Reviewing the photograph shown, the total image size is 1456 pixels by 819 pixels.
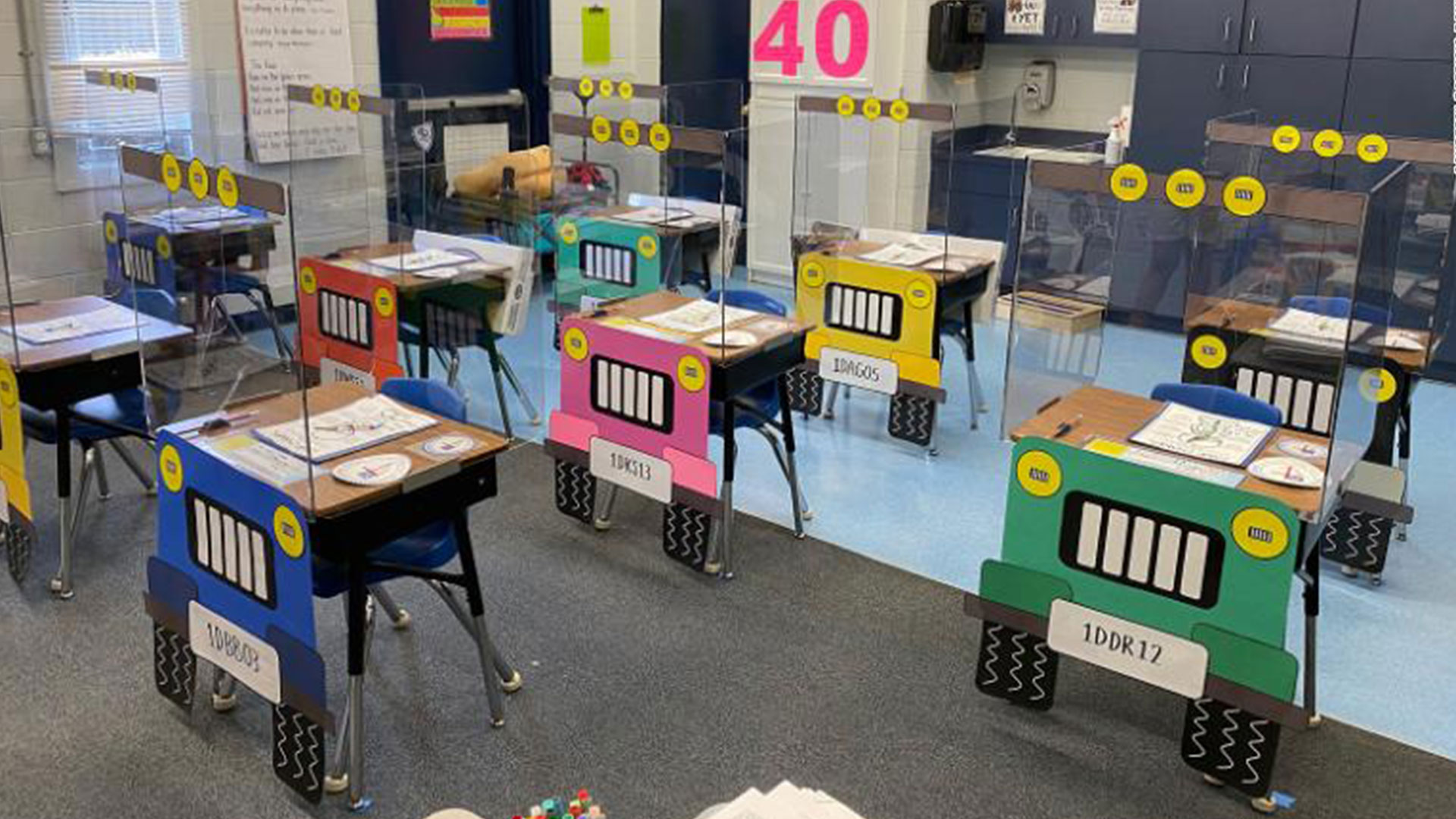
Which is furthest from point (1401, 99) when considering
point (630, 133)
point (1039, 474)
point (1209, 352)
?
point (1039, 474)

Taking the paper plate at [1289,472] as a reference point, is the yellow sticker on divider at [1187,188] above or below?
above

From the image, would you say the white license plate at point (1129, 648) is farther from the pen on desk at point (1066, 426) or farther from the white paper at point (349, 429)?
the white paper at point (349, 429)

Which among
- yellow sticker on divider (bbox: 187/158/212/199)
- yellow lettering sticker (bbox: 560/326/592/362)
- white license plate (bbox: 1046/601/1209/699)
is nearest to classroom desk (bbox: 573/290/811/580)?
yellow lettering sticker (bbox: 560/326/592/362)

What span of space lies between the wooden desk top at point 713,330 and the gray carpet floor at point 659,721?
725 millimetres

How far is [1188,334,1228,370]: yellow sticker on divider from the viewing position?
12.9ft

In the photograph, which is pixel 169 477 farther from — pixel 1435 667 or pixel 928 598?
pixel 1435 667

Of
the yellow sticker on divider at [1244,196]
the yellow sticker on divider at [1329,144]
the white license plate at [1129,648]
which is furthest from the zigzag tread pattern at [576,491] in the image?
the yellow sticker on divider at [1329,144]

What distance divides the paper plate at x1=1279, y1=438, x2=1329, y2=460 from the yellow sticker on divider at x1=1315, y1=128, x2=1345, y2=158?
2486 mm

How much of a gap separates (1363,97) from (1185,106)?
0.84 meters

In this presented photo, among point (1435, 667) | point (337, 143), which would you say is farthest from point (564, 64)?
point (1435, 667)

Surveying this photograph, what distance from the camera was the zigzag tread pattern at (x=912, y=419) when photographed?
4.84 metres

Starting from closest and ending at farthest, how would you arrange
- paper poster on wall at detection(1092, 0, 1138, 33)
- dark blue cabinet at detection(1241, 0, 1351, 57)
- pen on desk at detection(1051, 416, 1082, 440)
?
pen on desk at detection(1051, 416, 1082, 440) → dark blue cabinet at detection(1241, 0, 1351, 57) → paper poster on wall at detection(1092, 0, 1138, 33)

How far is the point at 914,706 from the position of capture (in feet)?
10.3

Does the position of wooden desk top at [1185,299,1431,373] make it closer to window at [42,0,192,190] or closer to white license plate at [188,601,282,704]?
white license plate at [188,601,282,704]
